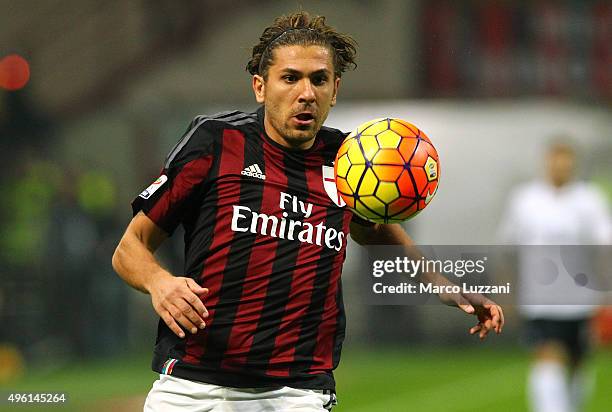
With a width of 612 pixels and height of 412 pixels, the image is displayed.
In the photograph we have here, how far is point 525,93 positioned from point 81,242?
4572mm

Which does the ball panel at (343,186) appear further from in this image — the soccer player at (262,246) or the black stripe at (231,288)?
the black stripe at (231,288)

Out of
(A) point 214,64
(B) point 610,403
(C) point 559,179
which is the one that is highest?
(A) point 214,64

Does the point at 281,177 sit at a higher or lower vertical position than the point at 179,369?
higher

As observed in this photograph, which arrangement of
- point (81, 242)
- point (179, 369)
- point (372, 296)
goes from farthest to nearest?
point (81, 242), point (372, 296), point (179, 369)

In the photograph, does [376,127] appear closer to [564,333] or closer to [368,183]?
[368,183]

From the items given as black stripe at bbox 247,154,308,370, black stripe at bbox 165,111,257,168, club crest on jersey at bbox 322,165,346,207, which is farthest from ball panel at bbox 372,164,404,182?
black stripe at bbox 165,111,257,168

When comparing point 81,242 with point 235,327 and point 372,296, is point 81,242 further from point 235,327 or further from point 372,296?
point 235,327

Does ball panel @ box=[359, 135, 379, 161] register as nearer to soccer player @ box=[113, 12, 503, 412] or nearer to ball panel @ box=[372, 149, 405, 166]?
ball panel @ box=[372, 149, 405, 166]

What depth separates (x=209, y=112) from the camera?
34.8 feet

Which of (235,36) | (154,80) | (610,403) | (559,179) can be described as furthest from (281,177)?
(154,80)

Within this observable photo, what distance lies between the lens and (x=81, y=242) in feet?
34.3

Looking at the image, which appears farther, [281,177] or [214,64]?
[214,64]

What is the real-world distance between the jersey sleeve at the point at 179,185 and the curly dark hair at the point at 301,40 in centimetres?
38

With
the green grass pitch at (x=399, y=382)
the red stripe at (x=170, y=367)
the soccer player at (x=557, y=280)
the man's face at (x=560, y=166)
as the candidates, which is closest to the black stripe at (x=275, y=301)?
the red stripe at (x=170, y=367)
